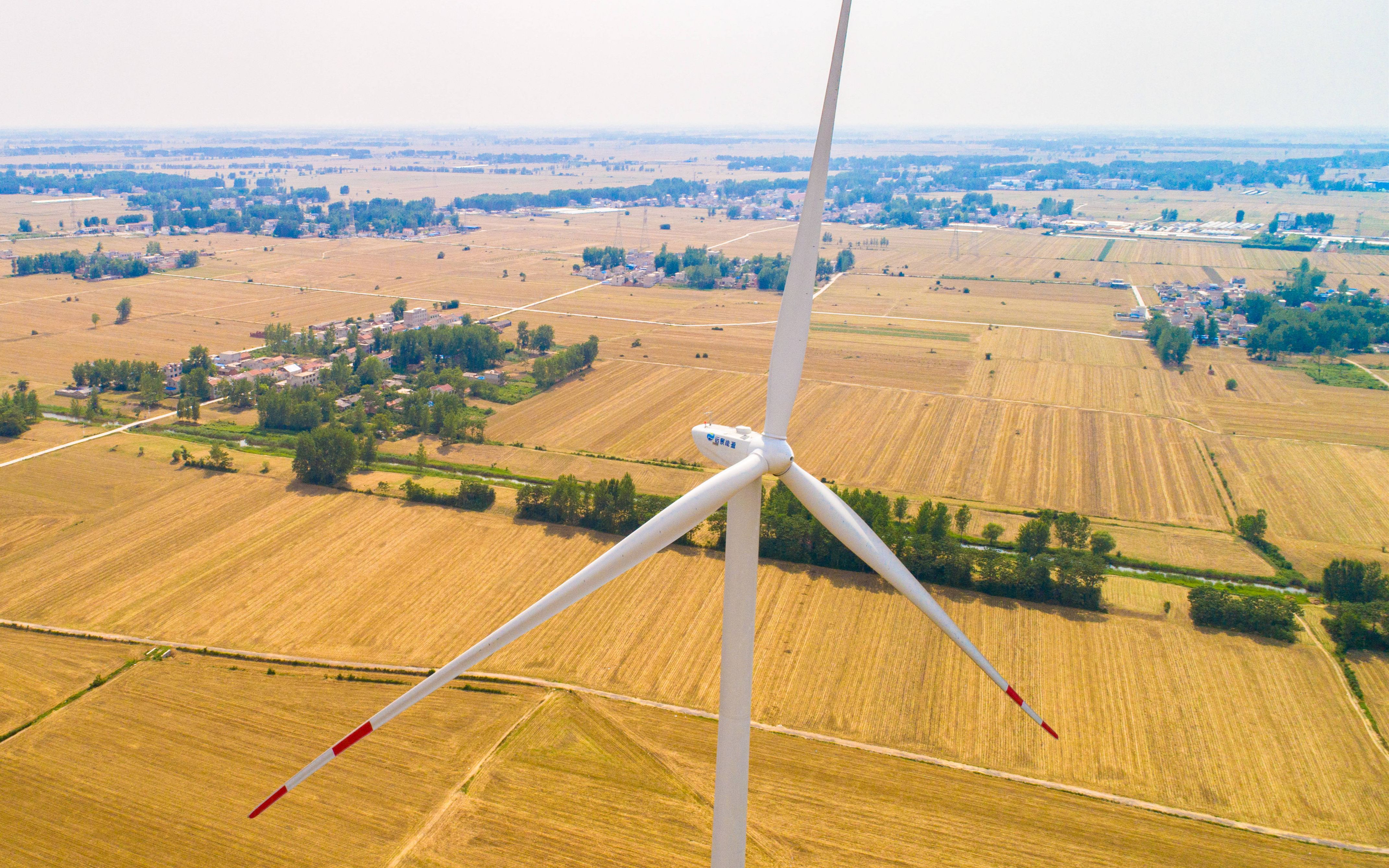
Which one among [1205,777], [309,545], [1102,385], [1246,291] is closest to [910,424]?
[1102,385]

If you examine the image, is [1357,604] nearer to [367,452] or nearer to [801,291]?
[801,291]

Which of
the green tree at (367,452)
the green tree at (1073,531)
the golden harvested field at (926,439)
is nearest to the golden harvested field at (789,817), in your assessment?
the green tree at (1073,531)

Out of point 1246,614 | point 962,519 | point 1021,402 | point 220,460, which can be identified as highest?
point 220,460

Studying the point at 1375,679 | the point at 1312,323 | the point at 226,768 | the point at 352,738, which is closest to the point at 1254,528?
the point at 1375,679

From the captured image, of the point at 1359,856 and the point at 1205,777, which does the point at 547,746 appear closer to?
the point at 1205,777

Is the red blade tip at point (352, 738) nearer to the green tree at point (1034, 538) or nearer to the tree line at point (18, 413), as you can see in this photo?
the green tree at point (1034, 538)

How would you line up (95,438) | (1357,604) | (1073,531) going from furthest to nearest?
(95,438) < (1073,531) < (1357,604)

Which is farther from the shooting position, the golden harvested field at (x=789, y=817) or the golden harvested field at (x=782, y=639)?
the golden harvested field at (x=782, y=639)
